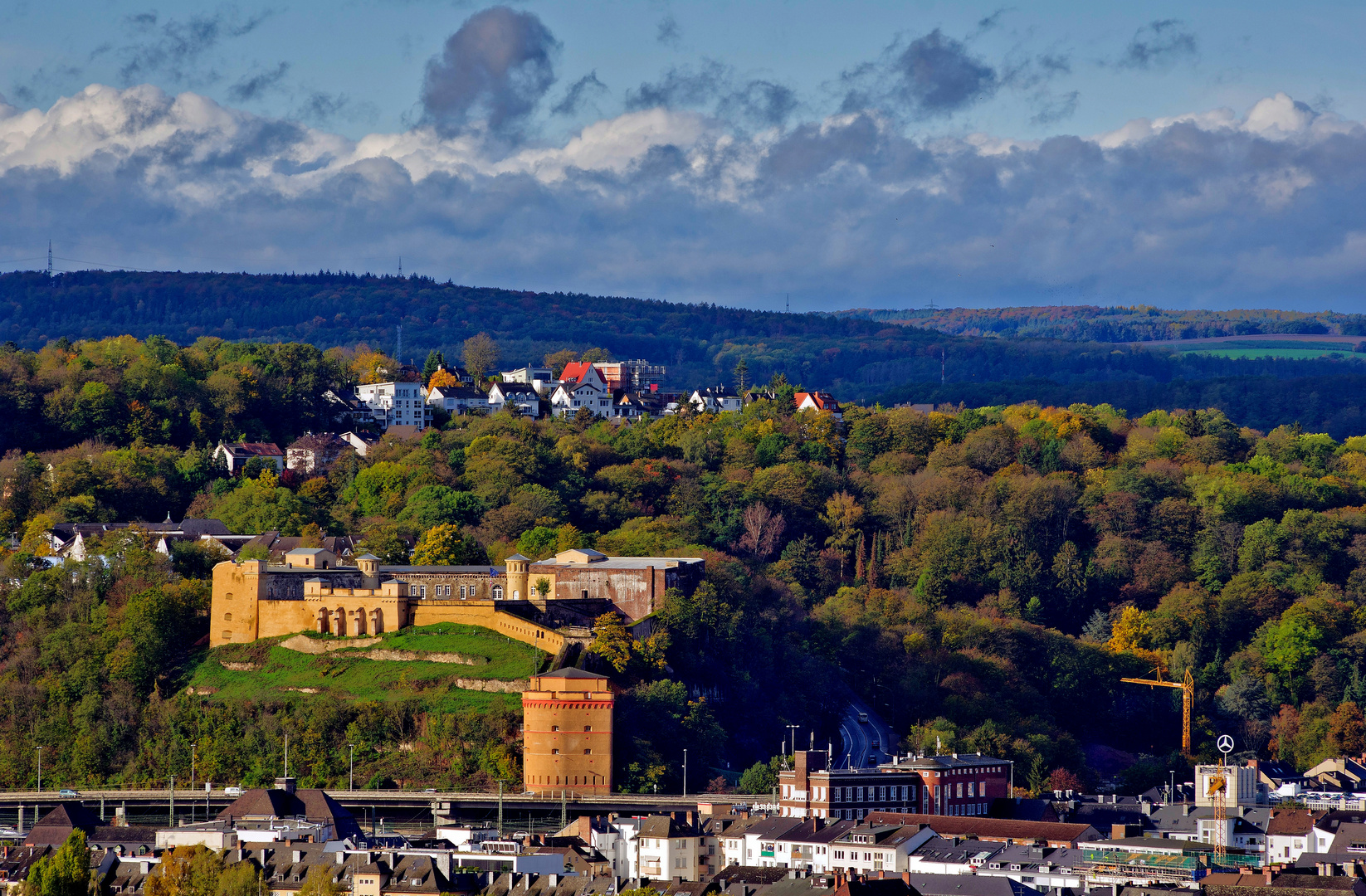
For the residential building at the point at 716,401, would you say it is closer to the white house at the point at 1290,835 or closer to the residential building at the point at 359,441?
the residential building at the point at 359,441

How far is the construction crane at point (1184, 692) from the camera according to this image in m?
115

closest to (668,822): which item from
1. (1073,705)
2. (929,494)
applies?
(1073,705)

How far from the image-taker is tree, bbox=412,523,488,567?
111 meters

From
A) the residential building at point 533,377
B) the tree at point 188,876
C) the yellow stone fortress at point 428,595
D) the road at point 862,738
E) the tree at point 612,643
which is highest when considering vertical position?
the residential building at point 533,377

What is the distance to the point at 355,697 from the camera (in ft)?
317

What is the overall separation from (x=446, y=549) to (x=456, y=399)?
43762mm

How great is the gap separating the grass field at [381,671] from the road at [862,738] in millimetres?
14034

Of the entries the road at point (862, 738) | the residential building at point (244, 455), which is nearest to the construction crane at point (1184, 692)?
the road at point (862, 738)

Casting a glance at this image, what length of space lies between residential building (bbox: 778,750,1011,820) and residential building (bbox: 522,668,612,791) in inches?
284

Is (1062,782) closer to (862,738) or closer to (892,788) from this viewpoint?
(862,738)

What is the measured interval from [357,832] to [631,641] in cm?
2273

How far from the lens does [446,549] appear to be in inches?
4387

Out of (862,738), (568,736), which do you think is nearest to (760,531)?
(862,738)

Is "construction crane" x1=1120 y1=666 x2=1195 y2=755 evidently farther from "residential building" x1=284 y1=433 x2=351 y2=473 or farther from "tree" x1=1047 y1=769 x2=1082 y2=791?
"residential building" x1=284 y1=433 x2=351 y2=473
